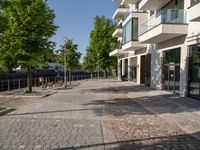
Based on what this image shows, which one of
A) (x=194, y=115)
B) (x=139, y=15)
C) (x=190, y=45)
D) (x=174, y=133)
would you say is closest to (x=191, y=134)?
(x=174, y=133)

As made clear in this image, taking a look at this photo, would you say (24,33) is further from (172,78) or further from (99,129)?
(99,129)

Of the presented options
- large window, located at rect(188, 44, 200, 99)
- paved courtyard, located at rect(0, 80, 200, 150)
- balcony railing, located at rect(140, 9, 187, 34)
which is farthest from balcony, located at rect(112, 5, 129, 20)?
paved courtyard, located at rect(0, 80, 200, 150)

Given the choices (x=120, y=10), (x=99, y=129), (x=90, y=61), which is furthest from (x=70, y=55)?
(x=99, y=129)

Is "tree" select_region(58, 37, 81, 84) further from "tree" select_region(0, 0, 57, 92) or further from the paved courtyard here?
the paved courtyard

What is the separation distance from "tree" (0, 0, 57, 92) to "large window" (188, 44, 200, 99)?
10.0 metres

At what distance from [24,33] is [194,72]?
1143 centimetres

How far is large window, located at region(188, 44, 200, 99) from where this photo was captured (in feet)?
49.9

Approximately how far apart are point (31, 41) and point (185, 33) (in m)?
10.4

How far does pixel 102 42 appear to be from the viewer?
166 feet

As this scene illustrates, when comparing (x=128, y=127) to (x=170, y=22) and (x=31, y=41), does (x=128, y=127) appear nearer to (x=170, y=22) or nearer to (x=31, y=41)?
(x=170, y=22)

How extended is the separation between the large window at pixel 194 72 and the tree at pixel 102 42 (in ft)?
107

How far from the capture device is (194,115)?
10477 millimetres

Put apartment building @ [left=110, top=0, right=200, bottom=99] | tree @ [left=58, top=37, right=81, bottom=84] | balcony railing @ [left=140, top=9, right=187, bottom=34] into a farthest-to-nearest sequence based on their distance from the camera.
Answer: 1. tree @ [left=58, top=37, right=81, bottom=84]
2. balcony railing @ [left=140, top=9, right=187, bottom=34]
3. apartment building @ [left=110, top=0, right=200, bottom=99]

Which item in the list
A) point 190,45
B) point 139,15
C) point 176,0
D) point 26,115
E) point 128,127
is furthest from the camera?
point 139,15
